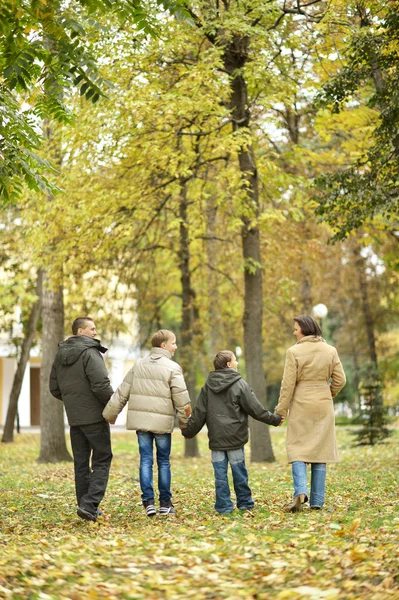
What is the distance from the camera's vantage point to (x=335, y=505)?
10016mm

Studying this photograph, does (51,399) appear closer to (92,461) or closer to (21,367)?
(21,367)

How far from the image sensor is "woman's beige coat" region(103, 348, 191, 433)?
9.27 meters

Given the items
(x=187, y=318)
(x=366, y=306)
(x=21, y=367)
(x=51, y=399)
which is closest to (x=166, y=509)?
(x=51, y=399)

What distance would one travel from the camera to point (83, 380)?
30.7ft

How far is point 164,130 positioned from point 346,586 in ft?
39.5

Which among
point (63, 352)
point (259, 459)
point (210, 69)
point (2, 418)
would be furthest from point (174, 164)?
point (2, 418)

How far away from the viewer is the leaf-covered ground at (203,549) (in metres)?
5.84

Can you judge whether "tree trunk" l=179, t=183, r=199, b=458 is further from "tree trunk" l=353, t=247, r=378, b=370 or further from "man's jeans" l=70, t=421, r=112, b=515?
"tree trunk" l=353, t=247, r=378, b=370

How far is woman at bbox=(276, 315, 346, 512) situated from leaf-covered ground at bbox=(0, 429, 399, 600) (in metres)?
0.42

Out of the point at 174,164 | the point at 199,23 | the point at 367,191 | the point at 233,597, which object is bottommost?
the point at 233,597

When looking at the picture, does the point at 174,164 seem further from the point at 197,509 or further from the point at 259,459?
the point at 197,509

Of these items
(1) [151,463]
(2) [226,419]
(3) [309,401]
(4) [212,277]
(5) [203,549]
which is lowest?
(5) [203,549]

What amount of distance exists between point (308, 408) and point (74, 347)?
252 centimetres

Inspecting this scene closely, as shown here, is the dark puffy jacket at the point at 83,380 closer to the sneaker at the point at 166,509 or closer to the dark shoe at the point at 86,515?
the dark shoe at the point at 86,515
